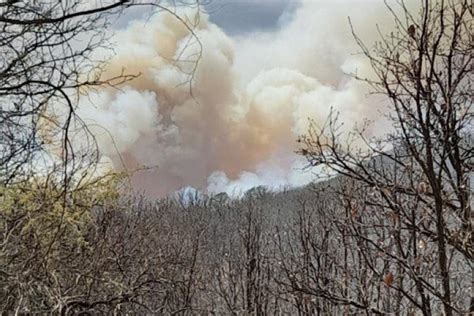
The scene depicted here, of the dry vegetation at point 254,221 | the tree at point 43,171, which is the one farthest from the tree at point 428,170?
the tree at point 43,171

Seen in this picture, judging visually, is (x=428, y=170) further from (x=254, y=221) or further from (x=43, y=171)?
(x=254, y=221)

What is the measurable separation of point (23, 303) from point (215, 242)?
910 centimetres

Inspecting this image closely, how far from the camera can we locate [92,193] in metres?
6.30

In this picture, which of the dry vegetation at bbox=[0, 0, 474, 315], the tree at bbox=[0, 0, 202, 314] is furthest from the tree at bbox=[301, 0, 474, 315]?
the tree at bbox=[0, 0, 202, 314]

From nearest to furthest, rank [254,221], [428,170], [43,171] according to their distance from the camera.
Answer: [428,170] < [43,171] < [254,221]

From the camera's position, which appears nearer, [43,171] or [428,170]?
[428,170]

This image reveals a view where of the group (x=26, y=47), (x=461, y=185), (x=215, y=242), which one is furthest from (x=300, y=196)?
(x=26, y=47)

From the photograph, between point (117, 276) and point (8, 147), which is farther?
point (117, 276)

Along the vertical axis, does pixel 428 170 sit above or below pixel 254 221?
below

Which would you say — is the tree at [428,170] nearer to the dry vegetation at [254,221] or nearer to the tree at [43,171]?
the dry vegetation at [254,221]

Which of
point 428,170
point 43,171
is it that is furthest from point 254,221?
point 428,170

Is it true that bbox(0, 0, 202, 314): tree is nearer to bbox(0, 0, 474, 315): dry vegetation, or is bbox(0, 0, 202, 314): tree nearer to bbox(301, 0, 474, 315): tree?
bbox(0, 0, 474, 315): dry vegetation

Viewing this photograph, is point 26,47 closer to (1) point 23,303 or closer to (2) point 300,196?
(1) point 23,303

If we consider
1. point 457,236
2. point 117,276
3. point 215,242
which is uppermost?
point 215,242
